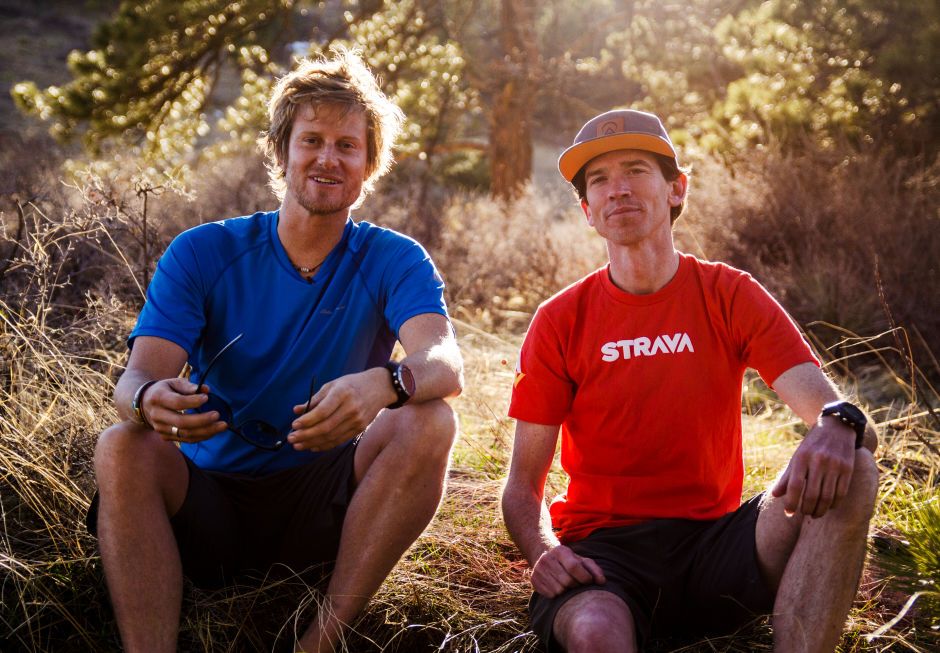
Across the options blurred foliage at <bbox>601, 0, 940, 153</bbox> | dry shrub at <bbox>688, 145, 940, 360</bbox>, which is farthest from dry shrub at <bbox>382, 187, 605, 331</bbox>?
blurred foliage at <bbox>601, 0, 940, 153</bbox>

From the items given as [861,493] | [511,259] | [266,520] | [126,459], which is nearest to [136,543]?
[126,459]

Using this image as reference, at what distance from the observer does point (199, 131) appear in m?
10.1

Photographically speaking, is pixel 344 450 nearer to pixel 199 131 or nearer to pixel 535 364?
pixel 535 364

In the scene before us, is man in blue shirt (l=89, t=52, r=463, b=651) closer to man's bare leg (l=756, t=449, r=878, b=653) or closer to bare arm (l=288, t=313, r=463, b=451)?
bare arm (l=288, t=313, r=463, b=451)

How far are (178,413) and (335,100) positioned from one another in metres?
1.33

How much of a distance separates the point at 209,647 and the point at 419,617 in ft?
2.13

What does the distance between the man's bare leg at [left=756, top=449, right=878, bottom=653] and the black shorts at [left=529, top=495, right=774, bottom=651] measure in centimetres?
16

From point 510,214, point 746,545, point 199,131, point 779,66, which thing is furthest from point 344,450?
point 199,131

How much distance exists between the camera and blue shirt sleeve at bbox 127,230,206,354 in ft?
8.51

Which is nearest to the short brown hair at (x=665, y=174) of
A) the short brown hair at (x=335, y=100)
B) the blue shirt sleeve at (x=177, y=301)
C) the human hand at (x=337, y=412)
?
the short brown hair at (x=335, y=100)

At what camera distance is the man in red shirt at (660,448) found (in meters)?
2.10

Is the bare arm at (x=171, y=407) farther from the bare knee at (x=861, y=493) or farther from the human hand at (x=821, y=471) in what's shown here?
the bare knee at (x=861, y=493)

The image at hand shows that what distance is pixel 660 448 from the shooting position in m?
2.44

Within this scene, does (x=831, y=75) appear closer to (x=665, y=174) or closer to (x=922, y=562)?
(x=665, y=174)
